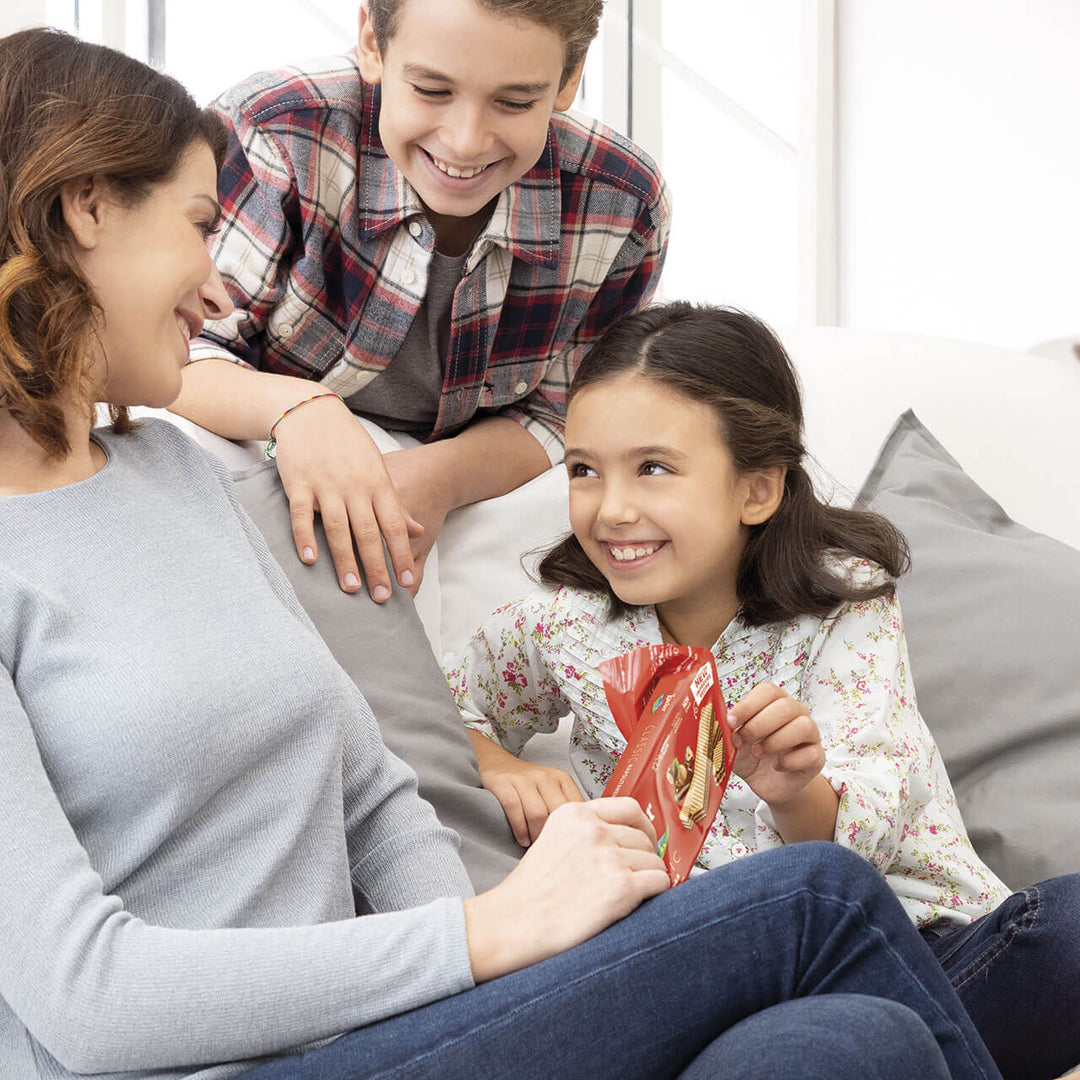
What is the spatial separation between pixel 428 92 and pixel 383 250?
8.3 inches

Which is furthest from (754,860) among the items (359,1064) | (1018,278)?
(1018,278)

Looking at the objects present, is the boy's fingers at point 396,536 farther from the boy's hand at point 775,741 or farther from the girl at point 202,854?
the boy's hand at point 775,741

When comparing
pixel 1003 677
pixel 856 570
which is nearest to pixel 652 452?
pixel 856 570

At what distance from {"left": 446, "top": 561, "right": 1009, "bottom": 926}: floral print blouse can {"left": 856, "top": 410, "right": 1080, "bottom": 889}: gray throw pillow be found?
0.28 feet

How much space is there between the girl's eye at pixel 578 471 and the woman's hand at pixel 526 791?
297 mm

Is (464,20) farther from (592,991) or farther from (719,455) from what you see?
(592,991)

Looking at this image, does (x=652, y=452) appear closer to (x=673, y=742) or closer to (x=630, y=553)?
(x=630, y=553)

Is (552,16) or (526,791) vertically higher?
(552,16)

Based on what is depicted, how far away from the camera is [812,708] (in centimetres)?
131

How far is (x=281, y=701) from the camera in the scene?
935 millimetres

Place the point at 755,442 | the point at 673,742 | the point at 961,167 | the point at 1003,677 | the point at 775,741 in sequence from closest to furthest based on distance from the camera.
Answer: the point at 673,742
the point at 775,741
the point at 755,442
the point at 1003,677
the point at 961,167

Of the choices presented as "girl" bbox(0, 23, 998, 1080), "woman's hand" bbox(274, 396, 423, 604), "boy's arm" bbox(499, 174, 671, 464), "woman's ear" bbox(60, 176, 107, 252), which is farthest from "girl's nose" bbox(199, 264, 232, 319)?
"boy's arm" bbox(499, 174, 671, 464)

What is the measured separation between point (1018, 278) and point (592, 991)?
2707 mm

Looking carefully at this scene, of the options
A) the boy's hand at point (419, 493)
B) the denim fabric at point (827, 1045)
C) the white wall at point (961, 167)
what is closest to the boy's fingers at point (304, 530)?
the boy's hand at point (419, 493)
